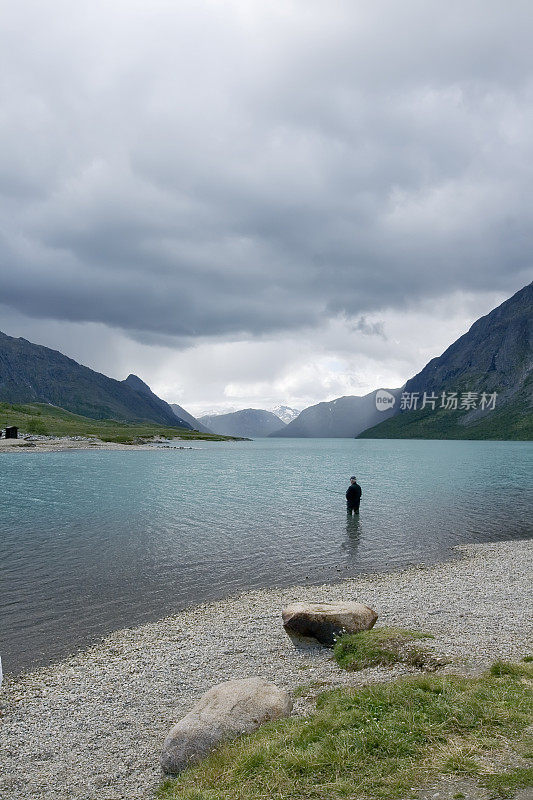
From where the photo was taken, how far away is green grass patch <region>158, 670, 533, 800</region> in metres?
9.84

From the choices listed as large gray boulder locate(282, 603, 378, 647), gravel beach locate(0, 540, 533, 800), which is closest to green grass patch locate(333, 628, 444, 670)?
large gray boulder locate(282, 603, 378, 647)

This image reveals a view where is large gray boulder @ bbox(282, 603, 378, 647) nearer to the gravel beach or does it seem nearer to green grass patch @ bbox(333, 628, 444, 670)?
green grass patch @ bbox(333, 628, 444, 670)

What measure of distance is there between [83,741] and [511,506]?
62944 millimetres

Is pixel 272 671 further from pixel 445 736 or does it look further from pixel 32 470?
pixel 32 470

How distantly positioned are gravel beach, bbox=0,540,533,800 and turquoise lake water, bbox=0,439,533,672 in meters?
2.72

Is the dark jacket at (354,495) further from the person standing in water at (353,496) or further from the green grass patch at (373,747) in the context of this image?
the green grass patch at (373,747)

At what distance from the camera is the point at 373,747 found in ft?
35.8

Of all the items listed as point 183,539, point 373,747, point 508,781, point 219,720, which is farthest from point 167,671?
point 183,539

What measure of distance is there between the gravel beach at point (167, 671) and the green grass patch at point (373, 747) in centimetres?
221

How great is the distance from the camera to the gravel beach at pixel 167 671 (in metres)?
13.4

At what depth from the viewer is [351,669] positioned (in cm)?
1741

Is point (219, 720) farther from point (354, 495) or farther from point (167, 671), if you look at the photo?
point (354, 495)

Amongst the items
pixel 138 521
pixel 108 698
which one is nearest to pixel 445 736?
pixel 108 698

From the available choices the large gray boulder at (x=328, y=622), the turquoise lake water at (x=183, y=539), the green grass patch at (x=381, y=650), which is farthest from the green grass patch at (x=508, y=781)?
the turquoise lake water at (x=183, y=539)
